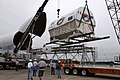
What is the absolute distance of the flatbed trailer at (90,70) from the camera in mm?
18156

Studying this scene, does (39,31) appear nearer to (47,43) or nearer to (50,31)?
(50,31)

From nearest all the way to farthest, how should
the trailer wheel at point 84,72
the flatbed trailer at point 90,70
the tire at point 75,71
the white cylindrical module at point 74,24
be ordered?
the flatbed trailer at point 90,70 < the trailer wheel at point 84,72 < the tire at point 75,71 < the white cylindrical module at point 74,24

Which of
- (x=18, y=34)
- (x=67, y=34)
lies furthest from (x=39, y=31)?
(x=67, y=34)

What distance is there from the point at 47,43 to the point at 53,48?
1.90 m

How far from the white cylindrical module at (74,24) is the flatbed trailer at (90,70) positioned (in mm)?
4406

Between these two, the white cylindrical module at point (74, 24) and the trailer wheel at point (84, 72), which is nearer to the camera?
the trailer wheel at point (84, 72)

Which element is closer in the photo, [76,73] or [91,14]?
[76,73]

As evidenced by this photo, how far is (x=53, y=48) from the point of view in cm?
3297

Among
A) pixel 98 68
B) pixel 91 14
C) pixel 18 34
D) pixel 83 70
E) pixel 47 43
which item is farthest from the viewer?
pixel 47 43

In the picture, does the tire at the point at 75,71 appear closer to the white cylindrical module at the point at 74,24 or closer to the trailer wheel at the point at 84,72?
the trailer wheel at the point at 84,72

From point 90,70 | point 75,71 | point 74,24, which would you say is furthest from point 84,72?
point 74,24

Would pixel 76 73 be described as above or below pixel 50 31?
below

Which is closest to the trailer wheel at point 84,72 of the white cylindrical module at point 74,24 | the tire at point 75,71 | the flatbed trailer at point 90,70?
the flatbed trailer at point 90,70

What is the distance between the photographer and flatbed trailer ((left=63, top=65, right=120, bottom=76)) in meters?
18.2
